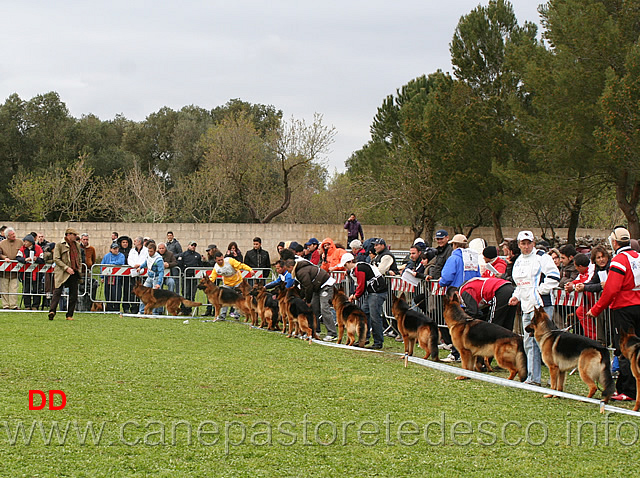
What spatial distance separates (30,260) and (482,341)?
502 inches

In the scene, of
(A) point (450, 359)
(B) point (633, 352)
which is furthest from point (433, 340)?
(B) point (633, 352)

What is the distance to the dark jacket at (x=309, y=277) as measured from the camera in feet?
43.9

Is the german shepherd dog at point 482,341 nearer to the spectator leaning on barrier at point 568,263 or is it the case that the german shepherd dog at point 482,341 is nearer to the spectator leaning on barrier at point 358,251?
the spectator leaning on barrier at point 568,263

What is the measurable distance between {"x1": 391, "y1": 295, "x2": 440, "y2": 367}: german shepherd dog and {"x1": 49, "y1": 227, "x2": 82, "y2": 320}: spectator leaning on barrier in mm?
7667

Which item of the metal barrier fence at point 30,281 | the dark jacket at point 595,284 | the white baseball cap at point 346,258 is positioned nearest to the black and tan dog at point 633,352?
the dark jacket at point 595,284

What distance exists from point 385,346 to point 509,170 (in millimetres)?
19352

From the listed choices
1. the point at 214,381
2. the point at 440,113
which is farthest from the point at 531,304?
the point at 440,113

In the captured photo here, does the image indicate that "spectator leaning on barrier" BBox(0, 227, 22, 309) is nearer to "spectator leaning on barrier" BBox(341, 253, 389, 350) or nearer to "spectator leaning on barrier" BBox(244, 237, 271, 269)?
"spectator leaning on barrier" BBox(244, 237, 271, 269)

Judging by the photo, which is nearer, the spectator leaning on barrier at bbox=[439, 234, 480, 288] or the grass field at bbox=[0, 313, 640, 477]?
the grass field at bbox=[0, 313, 640, 477]

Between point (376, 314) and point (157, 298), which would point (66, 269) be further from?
point (376, 314)

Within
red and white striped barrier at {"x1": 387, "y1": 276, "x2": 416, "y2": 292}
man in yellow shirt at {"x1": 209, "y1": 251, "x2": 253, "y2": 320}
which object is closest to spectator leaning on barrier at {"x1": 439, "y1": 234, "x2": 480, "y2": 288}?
red and white striped barrier at {"x1": 387, "y1": 276, "x2": 416, "y2": 292}

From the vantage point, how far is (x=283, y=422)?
6.35 metres

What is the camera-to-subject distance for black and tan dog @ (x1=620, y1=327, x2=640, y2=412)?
7082 mm

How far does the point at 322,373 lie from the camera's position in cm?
918
